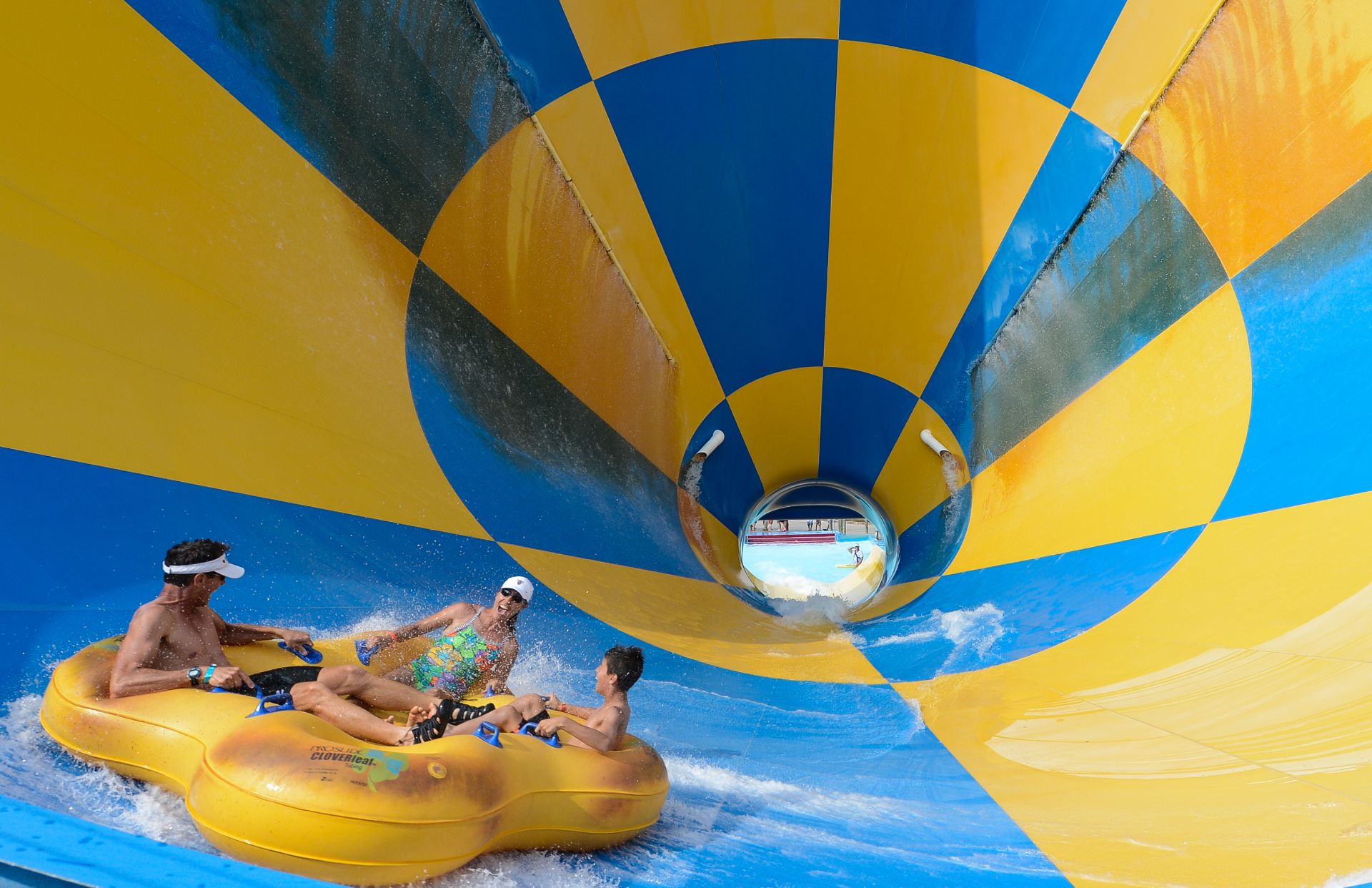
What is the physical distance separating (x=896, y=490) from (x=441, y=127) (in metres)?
3.96

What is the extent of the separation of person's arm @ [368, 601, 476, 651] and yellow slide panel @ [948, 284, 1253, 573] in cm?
273

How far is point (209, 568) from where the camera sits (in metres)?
1.88

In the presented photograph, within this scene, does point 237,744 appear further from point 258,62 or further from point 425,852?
point 258,62

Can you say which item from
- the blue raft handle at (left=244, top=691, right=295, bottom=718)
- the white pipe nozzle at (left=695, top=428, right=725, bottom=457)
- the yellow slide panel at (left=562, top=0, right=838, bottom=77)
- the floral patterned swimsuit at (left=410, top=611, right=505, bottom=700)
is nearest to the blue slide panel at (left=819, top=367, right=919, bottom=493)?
the white pipe nozzle at (left=695, top=428, right=725, bottom=457)

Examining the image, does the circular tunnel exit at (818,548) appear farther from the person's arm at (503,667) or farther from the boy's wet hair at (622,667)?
the boy's wet hair at (622,667)

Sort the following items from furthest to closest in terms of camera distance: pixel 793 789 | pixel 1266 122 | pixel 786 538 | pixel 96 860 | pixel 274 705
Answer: pixel 786 538 → pixel 1266 122 → pixel 793 789 → pixel 274 705 → pixel 96 860

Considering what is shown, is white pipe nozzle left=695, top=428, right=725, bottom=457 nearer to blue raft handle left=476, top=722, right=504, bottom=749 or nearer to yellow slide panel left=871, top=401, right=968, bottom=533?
yellow slide panel left=871, top=401, right=968, bottom=533

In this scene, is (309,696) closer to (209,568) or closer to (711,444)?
(209,568)

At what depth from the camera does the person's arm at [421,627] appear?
7.69ft

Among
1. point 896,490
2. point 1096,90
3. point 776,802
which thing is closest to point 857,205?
point 1096,90

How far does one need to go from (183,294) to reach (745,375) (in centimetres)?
352

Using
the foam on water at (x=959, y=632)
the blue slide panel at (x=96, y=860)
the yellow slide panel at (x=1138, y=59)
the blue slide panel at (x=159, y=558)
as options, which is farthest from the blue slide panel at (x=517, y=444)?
the yellow slide panel at (x=1138, y=59)

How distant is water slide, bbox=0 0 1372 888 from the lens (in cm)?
201

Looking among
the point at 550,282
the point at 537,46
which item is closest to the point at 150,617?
the point at 550,282
